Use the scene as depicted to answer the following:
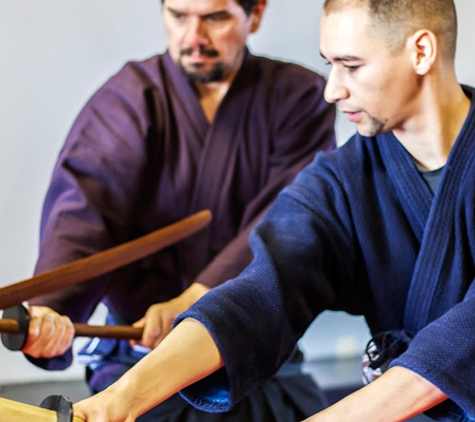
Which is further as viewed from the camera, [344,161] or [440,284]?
[344,161]

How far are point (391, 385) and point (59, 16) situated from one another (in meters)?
1.52

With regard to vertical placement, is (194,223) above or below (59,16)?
below

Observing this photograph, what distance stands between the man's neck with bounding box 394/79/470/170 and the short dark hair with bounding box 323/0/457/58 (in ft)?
0.26

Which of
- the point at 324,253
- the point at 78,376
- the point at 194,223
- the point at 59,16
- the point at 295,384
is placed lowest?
the point at 78,376

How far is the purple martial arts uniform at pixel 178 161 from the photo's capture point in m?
1.69

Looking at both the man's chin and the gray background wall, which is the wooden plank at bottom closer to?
the man's chin

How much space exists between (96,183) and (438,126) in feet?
2.73

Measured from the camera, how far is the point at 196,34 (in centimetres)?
171

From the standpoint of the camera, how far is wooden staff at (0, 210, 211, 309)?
4.08 feet

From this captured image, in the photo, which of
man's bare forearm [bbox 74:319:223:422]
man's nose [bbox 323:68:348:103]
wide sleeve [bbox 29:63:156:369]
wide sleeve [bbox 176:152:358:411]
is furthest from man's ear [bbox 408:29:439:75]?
wide sleeve [bbox 29:63:156:369]

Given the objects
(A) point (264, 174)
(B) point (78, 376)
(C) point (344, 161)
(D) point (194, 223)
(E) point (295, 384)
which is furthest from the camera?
(B) point (78, 376)

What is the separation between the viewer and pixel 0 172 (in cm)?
200

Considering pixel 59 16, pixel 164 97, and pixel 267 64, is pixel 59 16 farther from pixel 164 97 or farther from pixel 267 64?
pixel 267 64

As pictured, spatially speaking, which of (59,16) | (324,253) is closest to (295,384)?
(324,253)
